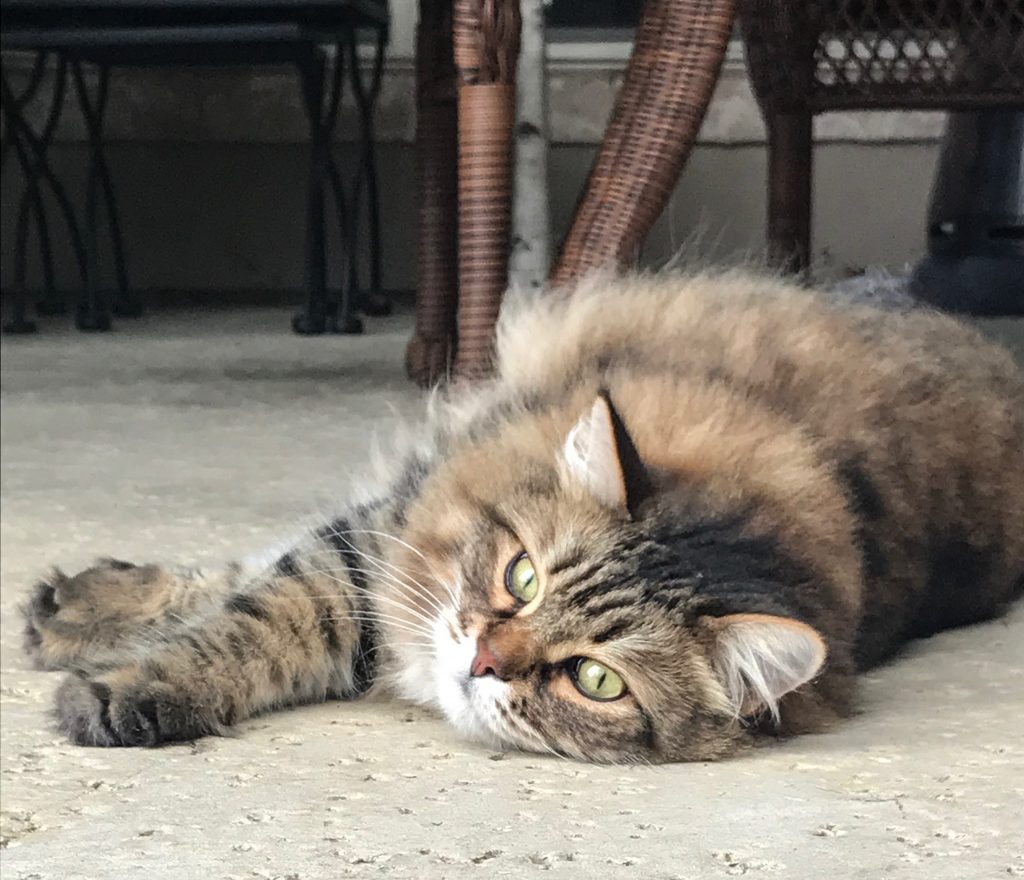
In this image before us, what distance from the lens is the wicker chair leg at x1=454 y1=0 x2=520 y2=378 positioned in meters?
1.50

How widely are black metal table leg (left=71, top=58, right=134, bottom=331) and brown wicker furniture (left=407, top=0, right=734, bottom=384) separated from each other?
7.43ft

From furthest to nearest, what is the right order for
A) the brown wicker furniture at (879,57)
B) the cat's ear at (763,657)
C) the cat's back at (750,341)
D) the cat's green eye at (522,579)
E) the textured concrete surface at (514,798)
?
the brown wicker furniture at (879,57) < the cat's back at (750,341) < the cat's green eye at (522,579) < the cat's ear at (763,657) < the textured concrete surface at (514,798)

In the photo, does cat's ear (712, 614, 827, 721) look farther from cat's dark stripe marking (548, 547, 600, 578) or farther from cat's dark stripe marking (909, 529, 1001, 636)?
cat's dark stripe marking (909, 529, 1001, 636)

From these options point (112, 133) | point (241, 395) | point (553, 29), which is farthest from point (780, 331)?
point (112, 133)

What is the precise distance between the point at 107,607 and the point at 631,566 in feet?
1.73

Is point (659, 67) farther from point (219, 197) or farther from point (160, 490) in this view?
point (219, 197)

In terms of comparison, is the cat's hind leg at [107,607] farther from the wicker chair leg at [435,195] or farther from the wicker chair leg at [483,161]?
the wicker chair leg at [435,195]

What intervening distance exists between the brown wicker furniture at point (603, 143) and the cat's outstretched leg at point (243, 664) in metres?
0.60

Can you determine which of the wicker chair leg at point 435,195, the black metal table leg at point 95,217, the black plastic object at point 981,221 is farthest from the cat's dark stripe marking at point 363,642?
the black metal table leg at point 95,217

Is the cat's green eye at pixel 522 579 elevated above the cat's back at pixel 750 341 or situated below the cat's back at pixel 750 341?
below

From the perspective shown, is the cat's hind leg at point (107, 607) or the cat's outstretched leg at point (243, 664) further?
the cat's hind leg at point (107, 607)

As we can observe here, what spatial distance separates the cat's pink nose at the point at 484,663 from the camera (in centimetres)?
92

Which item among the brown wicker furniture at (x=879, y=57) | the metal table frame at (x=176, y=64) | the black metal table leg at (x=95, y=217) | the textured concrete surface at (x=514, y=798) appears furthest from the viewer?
the black metal table leg at (x=95, y=217)

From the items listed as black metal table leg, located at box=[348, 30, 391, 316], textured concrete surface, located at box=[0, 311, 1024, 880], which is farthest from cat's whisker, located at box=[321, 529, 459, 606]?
black metal table leg, located at box=[348, 30, 391, 316]
